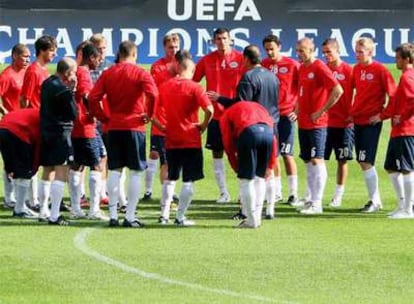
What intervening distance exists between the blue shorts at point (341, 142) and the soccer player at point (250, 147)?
9.01ft

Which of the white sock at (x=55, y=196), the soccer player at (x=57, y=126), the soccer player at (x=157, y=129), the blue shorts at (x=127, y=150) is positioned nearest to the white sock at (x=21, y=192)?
the soccer player at (x=57, y=126)

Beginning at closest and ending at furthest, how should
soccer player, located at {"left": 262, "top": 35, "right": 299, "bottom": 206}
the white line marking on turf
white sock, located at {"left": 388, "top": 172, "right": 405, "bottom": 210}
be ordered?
the white line marking on turf < white sock, located at {"left": 388, "top": 172, "right": 405, "bottom": 210} < soccer player, located at {"left": 262, "top": 35, "right": 299, "bottom": 206}

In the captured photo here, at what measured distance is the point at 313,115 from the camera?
17.3 metres

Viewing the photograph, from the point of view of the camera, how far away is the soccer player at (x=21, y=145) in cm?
1623

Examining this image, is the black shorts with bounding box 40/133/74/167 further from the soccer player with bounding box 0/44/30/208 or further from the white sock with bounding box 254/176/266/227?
the white sock with bounding box 254/176/266/227

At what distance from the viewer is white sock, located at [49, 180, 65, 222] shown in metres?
15.7

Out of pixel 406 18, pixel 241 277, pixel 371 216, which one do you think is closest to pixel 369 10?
pixel 406 18

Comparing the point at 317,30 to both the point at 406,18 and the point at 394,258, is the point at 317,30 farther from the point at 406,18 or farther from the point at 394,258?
the point at 394,258

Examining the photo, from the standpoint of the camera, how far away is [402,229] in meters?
15.6

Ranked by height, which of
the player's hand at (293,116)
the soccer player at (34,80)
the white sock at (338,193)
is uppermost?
the soccer player at (34,80)

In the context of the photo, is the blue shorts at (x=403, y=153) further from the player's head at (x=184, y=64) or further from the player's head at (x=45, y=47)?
the player's head at (x=45, y=47)

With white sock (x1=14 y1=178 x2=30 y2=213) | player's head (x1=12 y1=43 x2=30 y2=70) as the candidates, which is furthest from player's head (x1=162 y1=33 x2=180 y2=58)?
white sock (x1=14 y1=178 x2=30 y2=213)

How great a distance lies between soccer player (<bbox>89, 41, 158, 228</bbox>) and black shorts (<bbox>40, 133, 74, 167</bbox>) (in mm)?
524

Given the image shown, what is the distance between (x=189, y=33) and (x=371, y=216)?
11.9 m
